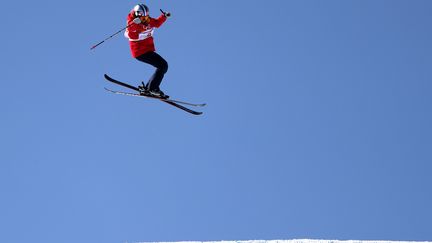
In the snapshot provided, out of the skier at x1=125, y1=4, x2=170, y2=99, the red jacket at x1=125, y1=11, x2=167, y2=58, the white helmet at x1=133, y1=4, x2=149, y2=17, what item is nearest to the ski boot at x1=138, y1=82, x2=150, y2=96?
the skier at x1=125, y1=4, x2=170, y2=99

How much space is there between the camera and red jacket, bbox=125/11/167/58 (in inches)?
869

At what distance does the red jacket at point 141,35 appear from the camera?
22062 mm

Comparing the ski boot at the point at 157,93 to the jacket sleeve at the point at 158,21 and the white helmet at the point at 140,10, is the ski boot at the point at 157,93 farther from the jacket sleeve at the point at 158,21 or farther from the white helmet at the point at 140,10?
the white helmet at the point at 140,10

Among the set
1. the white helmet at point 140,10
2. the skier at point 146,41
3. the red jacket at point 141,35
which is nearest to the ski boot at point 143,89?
the skier at point 146,41

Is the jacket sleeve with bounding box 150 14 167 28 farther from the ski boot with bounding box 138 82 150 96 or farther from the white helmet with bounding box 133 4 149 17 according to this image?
the ski boot with bounding box 138 82 150 96

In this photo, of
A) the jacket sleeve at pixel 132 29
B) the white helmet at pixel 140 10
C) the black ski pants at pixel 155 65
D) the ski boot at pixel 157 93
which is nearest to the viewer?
the white helmet at pixel 140 10

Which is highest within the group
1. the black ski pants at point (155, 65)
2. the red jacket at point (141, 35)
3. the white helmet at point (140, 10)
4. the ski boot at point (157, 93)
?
the white helmet at point (140, 10)

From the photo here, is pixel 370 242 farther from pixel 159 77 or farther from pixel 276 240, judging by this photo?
pixel 159 77

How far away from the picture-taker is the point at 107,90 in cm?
2519

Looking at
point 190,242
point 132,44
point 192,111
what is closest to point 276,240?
point 190,242

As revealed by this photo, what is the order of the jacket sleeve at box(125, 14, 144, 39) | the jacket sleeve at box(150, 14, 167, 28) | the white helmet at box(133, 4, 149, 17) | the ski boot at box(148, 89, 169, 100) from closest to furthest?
the white helmet at box(133, 4, 149, 17) → the jacket sleeve at box(125, 14, 144, 39) → the jacket sleeve at box(150, 14, 167, 28) → the ski boot at box(148, 89, 169, 100)

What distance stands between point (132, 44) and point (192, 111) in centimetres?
298

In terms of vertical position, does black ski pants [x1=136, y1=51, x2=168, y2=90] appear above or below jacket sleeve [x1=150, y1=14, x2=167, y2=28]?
below

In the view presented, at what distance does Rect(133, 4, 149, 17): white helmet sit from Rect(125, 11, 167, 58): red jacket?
219 millimetres
